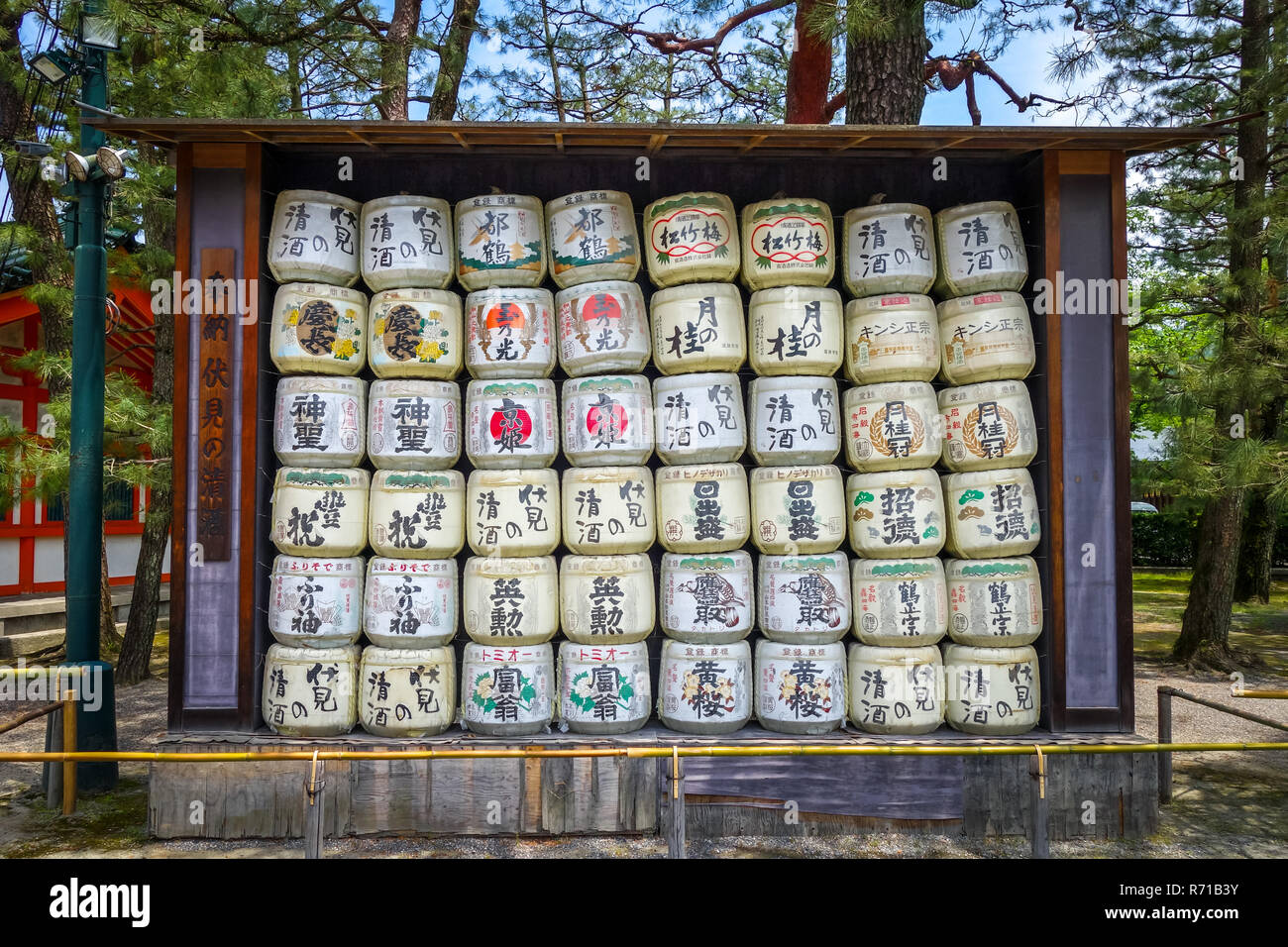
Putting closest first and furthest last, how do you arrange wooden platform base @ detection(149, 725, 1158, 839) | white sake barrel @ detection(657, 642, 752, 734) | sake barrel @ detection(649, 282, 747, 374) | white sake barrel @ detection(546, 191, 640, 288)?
wooden platform base @ detection(149, 725, 1158, 839) < white sake barrel @ detection(657, 642, 752, 734) < sake barrel @ detection(649, 282, 747, 374) < white sake barrel @ detection(546, 191, 640, 288)

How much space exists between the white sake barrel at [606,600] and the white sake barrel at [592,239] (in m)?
1.78

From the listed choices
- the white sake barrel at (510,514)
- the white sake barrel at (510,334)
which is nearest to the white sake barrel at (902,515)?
the white sake barrel at (510,514)

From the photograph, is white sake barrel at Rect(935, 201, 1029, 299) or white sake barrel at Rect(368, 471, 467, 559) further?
white sake barrel at Rect(935, 201, 1029, 299)

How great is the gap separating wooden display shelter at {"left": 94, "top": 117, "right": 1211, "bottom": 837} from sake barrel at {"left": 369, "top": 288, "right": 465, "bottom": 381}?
2.42ft

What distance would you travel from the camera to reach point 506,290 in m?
5.09

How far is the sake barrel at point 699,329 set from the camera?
5012 mm

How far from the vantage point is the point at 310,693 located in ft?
16.0

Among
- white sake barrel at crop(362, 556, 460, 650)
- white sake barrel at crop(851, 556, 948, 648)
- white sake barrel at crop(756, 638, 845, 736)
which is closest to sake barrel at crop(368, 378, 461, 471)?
white sake barrel at crop(362, 556, 460, 650)

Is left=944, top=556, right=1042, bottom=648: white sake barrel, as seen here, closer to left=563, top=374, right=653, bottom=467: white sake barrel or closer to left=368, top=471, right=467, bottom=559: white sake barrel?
left=563, top=374, right=653, bottom=467: white sake barrel

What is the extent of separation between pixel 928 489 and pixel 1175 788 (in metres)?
2.87

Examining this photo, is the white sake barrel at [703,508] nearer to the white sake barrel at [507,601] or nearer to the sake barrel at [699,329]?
the sake barrel at [699,329]

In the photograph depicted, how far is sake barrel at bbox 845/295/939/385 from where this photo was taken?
16.6 feet

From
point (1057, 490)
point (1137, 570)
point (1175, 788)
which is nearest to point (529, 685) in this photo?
point (1057, 490)

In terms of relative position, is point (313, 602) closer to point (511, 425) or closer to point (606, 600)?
point (511, 425)
